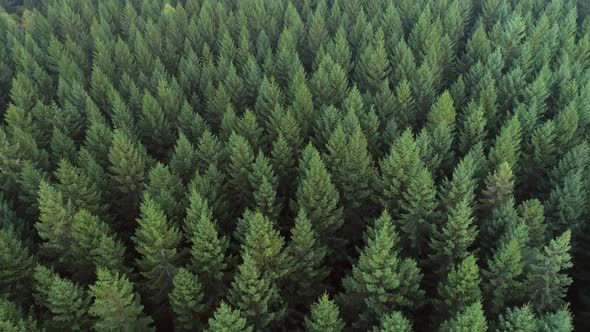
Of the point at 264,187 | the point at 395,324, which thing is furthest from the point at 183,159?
the point at 395,324

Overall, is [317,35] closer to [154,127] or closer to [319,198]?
[154,127]

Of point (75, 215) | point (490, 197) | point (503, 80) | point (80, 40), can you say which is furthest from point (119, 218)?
point (503, 80)

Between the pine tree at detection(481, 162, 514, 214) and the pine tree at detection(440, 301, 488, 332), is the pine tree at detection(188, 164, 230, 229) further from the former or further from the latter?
the pine tree at detection(481, 162, 514, 214)

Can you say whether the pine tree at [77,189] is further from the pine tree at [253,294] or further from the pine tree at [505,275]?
the pine tree at [505,275]

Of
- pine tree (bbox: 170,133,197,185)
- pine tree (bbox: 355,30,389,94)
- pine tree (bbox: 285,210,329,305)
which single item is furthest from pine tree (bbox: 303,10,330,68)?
pine tree (bbox: 285,210,329,305)

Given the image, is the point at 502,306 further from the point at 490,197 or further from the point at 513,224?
the point at 490,197
